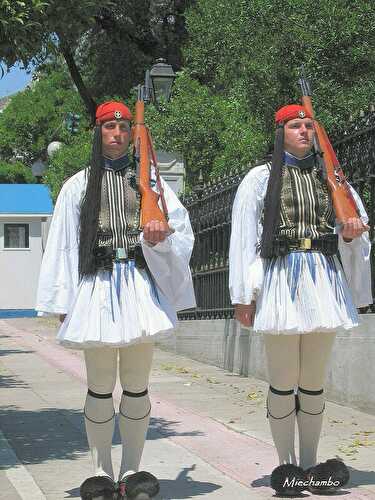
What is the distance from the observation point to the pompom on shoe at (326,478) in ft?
19.5

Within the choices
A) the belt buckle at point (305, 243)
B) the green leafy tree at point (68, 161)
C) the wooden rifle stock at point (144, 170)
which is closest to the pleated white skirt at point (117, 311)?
the wooden rifle stock at point (144, 170)

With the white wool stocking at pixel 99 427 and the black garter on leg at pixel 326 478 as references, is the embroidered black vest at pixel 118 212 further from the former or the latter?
the black garter on leg at pixel 326 478

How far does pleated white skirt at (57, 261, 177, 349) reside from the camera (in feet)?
18.3

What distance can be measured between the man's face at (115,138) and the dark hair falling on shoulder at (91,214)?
43mm

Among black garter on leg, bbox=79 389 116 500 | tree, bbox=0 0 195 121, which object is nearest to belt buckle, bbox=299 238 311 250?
black garter on leg, bbox=79 389 116 500

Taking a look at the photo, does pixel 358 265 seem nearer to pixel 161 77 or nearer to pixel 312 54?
pixel 161 77

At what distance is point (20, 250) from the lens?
116ft

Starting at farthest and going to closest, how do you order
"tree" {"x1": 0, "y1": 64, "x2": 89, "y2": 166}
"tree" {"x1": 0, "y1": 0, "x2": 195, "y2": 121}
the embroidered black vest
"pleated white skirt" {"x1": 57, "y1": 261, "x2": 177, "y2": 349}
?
"tree" {"x1": 0, "y1": 64, "x2": 89, "y2": 166}, "tree" {"x1": 0, "y1": 0, "x2": 195, "y2": 121}, the embroidered black vest, "pleated white skirt" {"x1": 57, "y1": 261, "x2": 177, "y2": 349}

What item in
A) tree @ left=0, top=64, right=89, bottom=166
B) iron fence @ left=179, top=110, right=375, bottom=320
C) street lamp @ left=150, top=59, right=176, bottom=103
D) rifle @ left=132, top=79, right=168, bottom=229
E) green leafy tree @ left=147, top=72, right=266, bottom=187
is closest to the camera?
rifle @ left=132, top=79, right=168, bottom=229

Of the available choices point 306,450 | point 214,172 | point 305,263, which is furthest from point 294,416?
point 214,172

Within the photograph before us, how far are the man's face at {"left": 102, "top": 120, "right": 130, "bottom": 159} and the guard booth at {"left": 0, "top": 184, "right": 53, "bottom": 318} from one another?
29.1 metres

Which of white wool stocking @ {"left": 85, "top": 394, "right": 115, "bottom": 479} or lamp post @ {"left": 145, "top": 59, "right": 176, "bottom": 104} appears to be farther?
lamp post @ {"left": 145, "top": 59, "right": 176, "bottom": 104}

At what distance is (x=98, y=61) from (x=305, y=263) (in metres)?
27.9

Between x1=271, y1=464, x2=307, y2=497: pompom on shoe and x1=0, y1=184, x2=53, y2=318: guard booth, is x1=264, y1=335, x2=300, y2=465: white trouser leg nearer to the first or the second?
x1=271, y1=464, x2=307, y2=497: pompom on shoe
